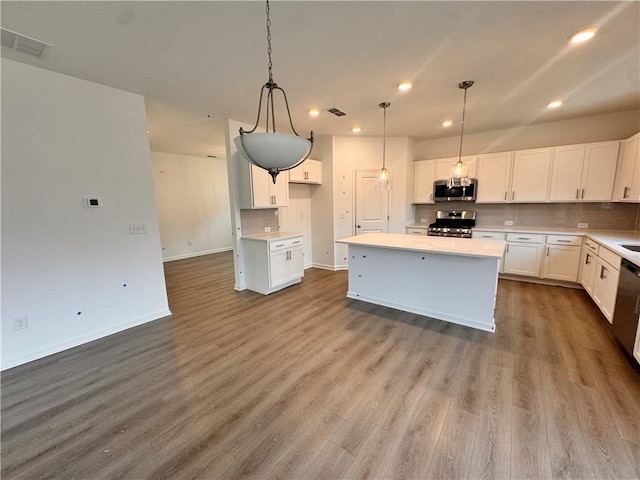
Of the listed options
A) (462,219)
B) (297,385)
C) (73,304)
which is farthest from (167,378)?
(462,219)

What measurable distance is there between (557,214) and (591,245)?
3.65 ft

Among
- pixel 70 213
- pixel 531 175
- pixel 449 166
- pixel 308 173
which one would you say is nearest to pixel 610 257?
Result: pixel 531 175

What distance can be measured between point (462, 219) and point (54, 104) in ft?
19.9

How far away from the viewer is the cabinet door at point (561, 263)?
3.97 meters

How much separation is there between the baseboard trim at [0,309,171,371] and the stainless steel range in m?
4.75

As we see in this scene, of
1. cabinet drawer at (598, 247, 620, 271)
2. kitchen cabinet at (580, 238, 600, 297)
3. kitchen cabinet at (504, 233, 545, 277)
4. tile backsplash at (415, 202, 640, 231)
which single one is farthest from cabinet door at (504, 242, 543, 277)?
cabinet drawer at (598, 247, 620, 271)

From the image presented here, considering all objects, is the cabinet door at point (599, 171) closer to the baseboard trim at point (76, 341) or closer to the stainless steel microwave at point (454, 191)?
the stainless steel microwave at point (454, 191)

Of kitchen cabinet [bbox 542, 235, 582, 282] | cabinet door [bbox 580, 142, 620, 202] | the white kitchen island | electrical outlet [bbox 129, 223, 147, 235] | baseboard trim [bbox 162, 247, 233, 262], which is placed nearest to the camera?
the white kitchen island

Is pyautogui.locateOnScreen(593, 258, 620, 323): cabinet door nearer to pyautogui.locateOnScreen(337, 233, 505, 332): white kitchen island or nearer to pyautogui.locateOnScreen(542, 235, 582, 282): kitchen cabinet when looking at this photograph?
Answer: pyautogui.locateOnScreen(542, 235, 582, 282): kitchen cabinet

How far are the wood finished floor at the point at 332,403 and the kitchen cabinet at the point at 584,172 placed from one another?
2.01 meters

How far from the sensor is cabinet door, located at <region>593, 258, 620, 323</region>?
274cm

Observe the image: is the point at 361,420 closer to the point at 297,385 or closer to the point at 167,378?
the point at 297,385

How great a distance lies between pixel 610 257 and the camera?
2891mm

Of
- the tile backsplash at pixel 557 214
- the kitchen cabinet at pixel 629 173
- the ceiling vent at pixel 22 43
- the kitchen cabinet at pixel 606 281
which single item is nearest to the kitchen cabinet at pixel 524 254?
the tile backsplash at pixel 557 214
